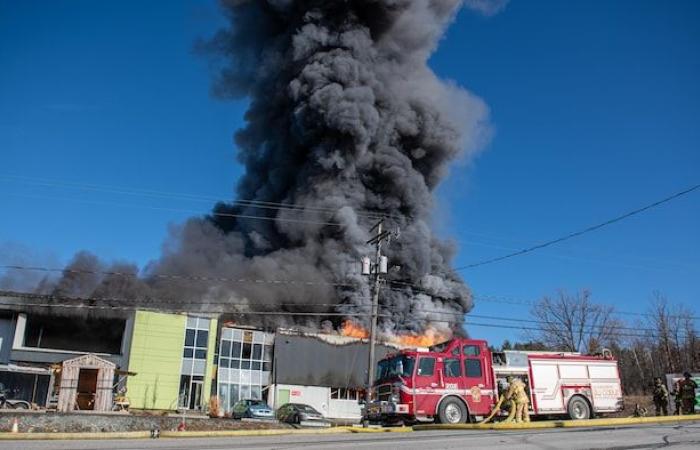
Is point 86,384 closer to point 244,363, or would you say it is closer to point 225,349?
point 225,349

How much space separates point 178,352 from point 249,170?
3004 cm

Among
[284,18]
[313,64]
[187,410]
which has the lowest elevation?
[187,410]

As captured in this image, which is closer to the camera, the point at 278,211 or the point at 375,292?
the point at 375,292

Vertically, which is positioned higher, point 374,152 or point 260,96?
point 260,96

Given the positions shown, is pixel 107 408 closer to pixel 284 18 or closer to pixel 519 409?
pixel 519 409

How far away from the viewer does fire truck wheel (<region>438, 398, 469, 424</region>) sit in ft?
52.3

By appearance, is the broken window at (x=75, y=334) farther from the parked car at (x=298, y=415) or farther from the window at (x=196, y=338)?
the parked car at (x=298, y=415)

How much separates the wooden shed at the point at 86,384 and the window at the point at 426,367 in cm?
1902

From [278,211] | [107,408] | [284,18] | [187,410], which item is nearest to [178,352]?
[187,410]

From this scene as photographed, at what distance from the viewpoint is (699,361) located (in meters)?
53.0

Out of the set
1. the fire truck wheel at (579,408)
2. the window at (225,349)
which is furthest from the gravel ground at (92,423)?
the window at (225,349)

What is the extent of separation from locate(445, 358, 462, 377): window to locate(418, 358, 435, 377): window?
0.47 m

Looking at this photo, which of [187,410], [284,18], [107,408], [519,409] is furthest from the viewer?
[284,18]

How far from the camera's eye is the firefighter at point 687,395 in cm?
1919
